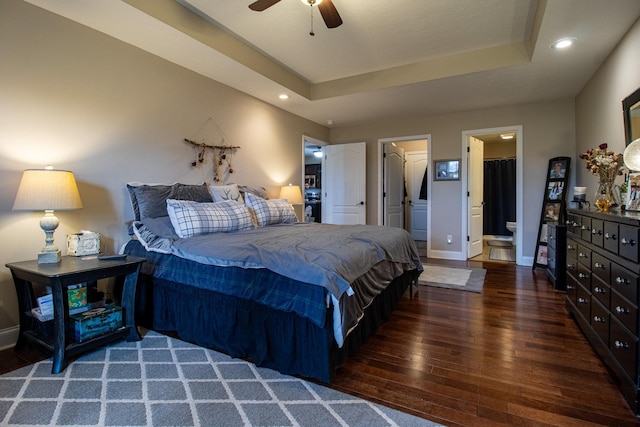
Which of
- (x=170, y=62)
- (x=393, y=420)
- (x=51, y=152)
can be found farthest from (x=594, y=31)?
(x=51, y=152)

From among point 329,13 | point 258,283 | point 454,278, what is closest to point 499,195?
point 454,278

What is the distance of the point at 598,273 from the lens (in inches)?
81.7

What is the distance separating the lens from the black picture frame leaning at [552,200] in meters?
4.50

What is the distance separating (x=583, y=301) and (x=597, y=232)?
0.62 meters

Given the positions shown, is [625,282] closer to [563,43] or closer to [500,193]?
[563,43]

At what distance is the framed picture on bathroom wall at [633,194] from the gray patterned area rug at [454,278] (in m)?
1.68

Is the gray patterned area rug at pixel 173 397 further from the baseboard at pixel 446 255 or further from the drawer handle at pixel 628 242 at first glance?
the baseboard at pixel 446 255

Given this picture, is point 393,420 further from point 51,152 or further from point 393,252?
point 51,152

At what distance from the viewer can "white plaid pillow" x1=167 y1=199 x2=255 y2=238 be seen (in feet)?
8.52

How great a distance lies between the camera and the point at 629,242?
164 centimetres

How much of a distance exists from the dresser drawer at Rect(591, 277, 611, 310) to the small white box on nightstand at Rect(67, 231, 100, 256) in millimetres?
3493

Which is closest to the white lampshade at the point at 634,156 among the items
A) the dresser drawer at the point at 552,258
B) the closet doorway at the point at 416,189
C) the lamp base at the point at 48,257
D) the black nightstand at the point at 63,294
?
the dresser drawer at the point at 552,258

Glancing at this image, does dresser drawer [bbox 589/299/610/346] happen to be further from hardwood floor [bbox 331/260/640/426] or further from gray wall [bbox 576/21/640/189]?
gray wall [bbox 576/21/640/189]

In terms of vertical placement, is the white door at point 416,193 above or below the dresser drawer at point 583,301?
above
